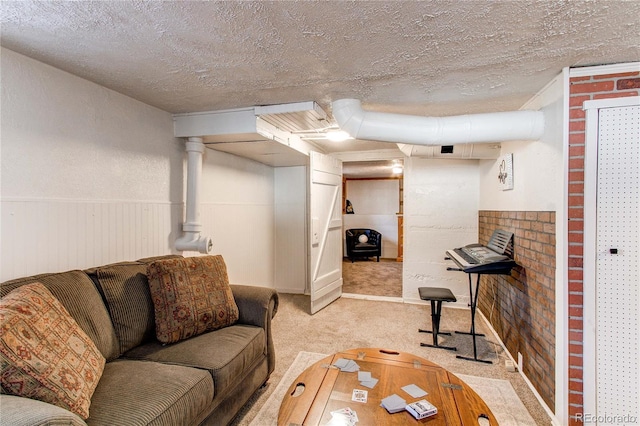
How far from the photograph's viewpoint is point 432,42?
1.54 metres

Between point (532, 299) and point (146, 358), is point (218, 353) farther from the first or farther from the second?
point (532, 299)

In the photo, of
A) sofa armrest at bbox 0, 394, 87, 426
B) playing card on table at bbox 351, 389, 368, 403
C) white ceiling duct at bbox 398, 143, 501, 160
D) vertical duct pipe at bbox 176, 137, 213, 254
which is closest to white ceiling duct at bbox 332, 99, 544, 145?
white ceiling duct at bbox 398, 143, 501, 160

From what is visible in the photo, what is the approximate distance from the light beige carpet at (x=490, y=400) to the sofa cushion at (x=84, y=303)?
0.95 metres

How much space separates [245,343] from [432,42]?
1.96 m

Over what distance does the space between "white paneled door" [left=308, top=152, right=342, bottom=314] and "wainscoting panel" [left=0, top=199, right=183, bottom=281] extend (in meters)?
1.66

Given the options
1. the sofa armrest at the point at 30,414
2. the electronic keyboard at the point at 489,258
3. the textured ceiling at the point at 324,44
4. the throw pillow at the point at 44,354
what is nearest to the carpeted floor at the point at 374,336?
the electronic keyboard at the point at 489,258

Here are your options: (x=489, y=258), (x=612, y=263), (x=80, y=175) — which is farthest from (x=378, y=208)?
(x=80, y=175)

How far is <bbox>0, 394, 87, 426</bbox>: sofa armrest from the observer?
0.90 m

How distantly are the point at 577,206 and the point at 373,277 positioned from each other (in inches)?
156

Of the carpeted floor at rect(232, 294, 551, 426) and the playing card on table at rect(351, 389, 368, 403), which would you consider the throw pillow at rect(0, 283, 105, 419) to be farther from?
the playing card on table at rect(351, 389, 368, 403)

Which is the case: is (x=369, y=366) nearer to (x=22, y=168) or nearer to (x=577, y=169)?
(x=577, y=169)

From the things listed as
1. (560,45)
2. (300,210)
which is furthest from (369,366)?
(300,210)

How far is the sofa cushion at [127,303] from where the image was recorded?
177 centimetres

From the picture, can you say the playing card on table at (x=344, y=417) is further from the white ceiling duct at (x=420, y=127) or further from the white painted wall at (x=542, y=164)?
the white ceiling duct at (x=420, y=127)
